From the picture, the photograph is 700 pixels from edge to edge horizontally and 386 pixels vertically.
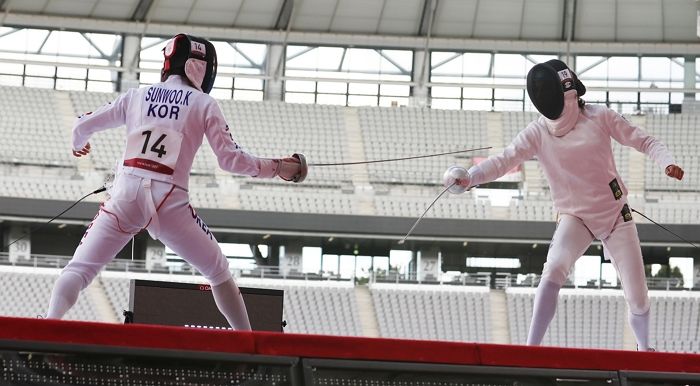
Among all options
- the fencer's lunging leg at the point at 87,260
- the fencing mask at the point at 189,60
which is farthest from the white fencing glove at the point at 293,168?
the fencer's lunging leg at the point at 87,260

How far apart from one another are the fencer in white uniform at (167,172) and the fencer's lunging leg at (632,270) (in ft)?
6.45

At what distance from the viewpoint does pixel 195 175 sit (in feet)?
97.3

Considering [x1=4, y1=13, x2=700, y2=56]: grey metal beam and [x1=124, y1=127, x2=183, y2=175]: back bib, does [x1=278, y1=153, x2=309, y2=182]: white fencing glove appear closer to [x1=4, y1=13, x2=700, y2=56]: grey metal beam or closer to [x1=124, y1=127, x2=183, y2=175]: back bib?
[x1=124, y1=127, x2=183, y2=175]: back bib

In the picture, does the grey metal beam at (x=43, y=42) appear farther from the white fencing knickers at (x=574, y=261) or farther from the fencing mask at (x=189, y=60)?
the white fencing knickers at (x=574, y=261)

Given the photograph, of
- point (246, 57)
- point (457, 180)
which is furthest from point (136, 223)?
point (246, 57)

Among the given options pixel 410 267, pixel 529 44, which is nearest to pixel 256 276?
pixel 410 267

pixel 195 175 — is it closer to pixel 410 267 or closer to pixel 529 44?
pixel 410 267

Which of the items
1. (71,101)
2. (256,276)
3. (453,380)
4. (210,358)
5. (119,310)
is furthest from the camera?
(71,101)

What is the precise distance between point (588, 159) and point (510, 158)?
52cm

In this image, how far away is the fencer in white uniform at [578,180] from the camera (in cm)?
576

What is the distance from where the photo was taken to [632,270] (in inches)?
226

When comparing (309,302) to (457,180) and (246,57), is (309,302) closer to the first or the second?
(246,57)

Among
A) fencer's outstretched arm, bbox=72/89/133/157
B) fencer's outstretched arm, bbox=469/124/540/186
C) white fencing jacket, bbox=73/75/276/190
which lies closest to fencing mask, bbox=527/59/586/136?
fencer's outstretched arm, bbox=469/124/540/186

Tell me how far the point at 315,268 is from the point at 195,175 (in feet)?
14.8
